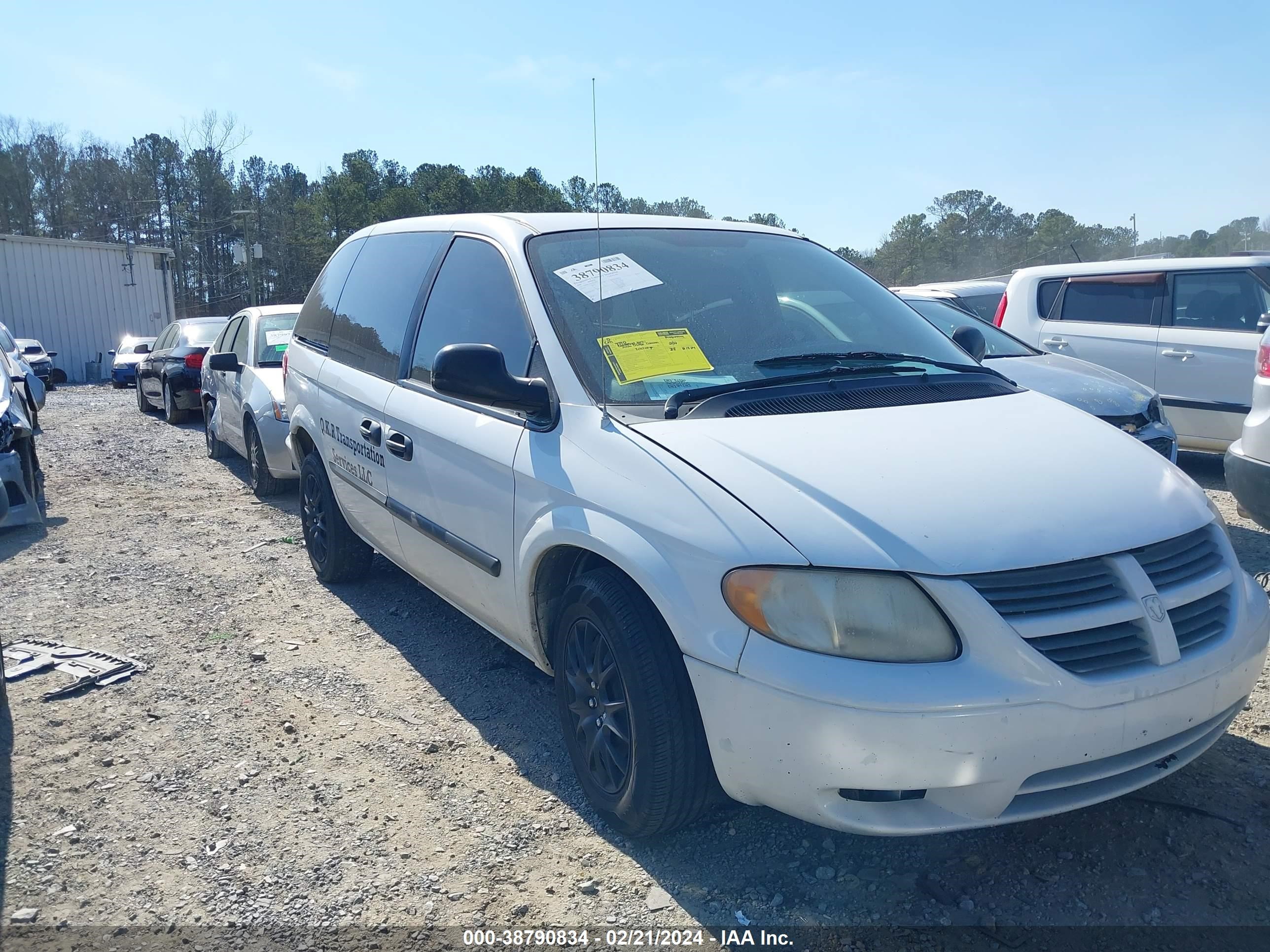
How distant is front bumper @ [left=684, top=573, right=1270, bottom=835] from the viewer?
2.04m

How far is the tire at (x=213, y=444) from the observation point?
380 inches

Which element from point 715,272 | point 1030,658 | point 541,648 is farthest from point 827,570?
point 715,272

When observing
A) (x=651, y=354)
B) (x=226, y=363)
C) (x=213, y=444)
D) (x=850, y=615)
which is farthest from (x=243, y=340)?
(x=850, y=615)

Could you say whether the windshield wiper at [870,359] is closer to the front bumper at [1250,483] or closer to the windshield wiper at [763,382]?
the windshield wiper at [763,382]

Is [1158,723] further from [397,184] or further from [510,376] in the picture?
[397,184]

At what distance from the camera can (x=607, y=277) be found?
3.18m

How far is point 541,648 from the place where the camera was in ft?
9.86

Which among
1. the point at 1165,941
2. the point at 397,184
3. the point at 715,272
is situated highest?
the point at 397,184

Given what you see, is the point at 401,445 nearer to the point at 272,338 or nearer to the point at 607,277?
the point at 607,277

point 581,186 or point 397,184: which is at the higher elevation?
point 397,184

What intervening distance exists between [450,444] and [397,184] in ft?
112

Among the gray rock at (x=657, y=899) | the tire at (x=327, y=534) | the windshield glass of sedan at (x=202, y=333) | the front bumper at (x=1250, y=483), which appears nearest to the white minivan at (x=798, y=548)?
the gray rock at (x=657, y=899)

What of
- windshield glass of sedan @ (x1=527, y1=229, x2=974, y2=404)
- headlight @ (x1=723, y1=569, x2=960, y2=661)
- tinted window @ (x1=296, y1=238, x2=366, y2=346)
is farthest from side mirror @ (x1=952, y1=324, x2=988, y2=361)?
tinted window @ (x1=296, y1=238, x2=366, y2=346)

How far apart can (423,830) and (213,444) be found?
8.04 m
